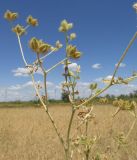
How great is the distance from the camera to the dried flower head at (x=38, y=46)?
123 cm

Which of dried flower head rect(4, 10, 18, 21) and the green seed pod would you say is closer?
the green seed pod

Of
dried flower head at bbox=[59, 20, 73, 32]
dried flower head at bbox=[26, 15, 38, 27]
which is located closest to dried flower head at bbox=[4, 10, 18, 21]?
dried flower head at bbox=[26, 15, 38, 27]

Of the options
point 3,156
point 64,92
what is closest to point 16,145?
point 3,156

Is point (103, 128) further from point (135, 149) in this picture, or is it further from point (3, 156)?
point (3, 156)

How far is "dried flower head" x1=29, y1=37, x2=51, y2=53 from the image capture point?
1232mm

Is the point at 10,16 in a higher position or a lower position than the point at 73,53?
higher

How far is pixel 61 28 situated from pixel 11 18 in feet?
0.69

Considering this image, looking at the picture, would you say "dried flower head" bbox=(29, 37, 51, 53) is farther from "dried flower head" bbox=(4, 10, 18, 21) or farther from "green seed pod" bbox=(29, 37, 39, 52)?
"dried flower head" bbox=(4, 10, 18, 21)

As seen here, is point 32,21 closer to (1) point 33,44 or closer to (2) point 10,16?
(2) point 10,16

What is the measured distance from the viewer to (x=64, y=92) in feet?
5.30

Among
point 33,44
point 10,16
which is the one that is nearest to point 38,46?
point 33,44

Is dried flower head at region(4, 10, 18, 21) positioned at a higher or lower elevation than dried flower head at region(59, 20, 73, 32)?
higher

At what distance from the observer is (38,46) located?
123 cm

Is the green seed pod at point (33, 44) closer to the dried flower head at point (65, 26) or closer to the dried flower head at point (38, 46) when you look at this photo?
the dried flower head at point (38, 46)
